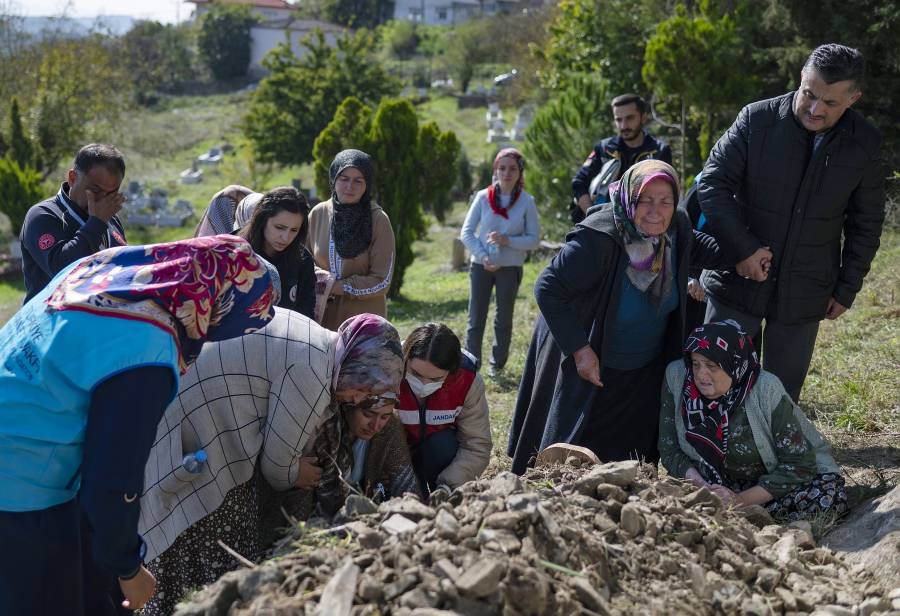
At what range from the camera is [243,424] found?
110 inches

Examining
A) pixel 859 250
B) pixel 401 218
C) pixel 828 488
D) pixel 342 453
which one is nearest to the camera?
pixel 342 453

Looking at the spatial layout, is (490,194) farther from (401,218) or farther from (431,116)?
(431,116)

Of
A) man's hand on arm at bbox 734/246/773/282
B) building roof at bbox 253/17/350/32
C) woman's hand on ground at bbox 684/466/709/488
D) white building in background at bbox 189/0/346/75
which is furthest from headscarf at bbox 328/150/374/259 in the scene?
building roof at bbox 253/17/350/32

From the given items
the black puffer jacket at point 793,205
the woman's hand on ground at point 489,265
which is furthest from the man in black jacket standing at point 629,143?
the black puffer jacket at point 793,205

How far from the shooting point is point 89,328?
2145 mm

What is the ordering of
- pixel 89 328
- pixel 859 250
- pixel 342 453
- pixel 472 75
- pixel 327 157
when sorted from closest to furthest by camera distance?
pixel 89 328 → pixel 342 453 → pixel 859 250 → pixel 327 157 → pixel 472 75

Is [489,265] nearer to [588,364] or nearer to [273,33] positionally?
[588,364]

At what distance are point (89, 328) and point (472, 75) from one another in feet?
147

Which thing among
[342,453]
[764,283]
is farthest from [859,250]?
[342,453]

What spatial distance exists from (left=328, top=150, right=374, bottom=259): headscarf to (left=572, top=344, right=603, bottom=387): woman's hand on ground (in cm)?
216

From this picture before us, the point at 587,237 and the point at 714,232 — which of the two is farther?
the point at 714,232

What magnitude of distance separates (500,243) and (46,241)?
3405 mm

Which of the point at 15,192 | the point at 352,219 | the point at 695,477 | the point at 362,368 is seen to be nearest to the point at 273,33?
the point at 15,192

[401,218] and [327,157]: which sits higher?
[327,157]
